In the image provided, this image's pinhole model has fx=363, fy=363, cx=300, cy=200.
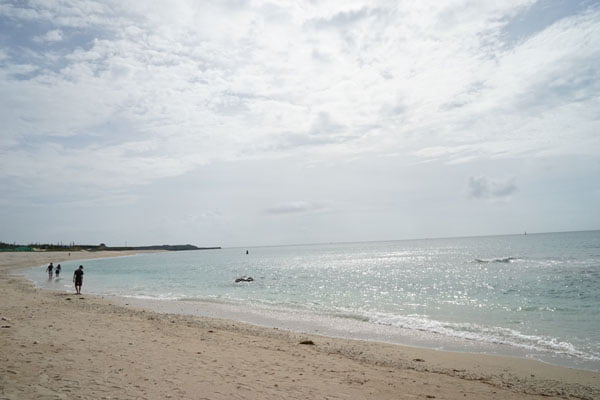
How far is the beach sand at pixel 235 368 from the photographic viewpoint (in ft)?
22.7

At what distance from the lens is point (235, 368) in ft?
28.4

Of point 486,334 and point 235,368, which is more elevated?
point 235,368

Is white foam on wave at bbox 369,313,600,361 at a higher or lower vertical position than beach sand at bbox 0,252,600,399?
lower

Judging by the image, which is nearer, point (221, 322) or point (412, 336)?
point (412, 336)

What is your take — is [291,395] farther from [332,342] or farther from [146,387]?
[332,342]

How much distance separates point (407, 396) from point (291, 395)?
251cm

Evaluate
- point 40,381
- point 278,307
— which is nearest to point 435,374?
point 40,381

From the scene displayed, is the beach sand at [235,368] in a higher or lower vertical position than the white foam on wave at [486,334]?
higher

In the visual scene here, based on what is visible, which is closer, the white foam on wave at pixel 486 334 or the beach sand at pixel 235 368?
the beach sand at pixel 235 368

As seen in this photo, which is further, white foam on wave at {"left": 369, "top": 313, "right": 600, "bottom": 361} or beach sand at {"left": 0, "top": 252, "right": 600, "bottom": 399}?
white foam on wave at {"left": 369, "top": 313, "right": 600, "bottom": 361}

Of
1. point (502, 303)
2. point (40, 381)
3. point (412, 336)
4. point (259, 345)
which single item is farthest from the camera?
point (502, 303)

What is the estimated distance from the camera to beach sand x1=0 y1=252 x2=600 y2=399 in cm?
693

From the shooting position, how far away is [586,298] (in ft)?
73.0

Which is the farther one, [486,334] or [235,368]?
[486,334]
